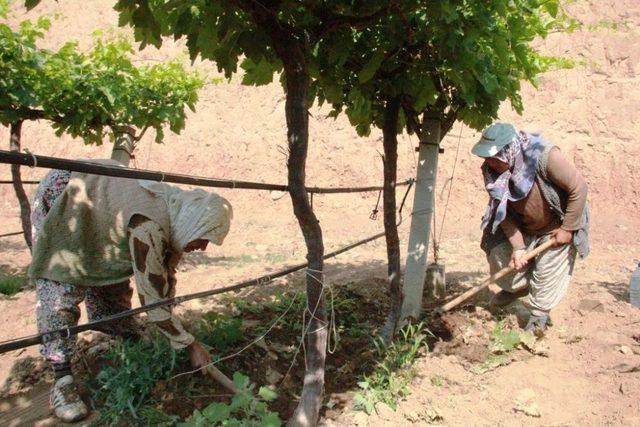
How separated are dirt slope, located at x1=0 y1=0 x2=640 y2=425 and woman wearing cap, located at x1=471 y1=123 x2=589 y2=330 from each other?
1.33 feet

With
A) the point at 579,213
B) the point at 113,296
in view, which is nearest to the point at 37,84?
the point at 113,296

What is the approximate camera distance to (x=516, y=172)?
3598mm

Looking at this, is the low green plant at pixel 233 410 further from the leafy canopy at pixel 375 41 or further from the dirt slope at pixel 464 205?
the leafy canopy at pixel 375 41

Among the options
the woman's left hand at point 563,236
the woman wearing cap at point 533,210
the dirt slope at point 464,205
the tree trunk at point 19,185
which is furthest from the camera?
the tree trunk at point 19,185

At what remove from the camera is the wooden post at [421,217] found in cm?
379

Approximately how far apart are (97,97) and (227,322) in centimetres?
284

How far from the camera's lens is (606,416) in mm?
2920

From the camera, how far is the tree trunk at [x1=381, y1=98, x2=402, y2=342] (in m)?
3.41

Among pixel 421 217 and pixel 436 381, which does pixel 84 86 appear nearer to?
pixel 421 217

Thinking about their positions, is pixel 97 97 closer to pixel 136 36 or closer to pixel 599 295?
pixel 136 36

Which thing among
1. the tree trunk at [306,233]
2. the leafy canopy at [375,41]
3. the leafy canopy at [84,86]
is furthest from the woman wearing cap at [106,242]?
the leafy canopy at [84,86]

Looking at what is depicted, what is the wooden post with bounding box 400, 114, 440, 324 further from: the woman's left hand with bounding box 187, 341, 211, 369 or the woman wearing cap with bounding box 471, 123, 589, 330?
the woman's left hand with bounding box 187, 341, 211, 369

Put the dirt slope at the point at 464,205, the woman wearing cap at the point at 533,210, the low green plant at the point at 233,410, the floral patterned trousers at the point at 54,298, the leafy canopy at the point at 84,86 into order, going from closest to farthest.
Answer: the low green plant at the point at 233,410, the floral patterned trousers at the point at 54,298, the dirt slope at the point at 464,205, the woman wearing cap at the point at 533,210, the leafy canopy at the point at 84,86

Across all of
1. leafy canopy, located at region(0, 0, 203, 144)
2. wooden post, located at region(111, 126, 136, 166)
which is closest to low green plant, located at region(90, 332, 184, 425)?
leafy canopy, located at region(0, 0, 203, 144)
